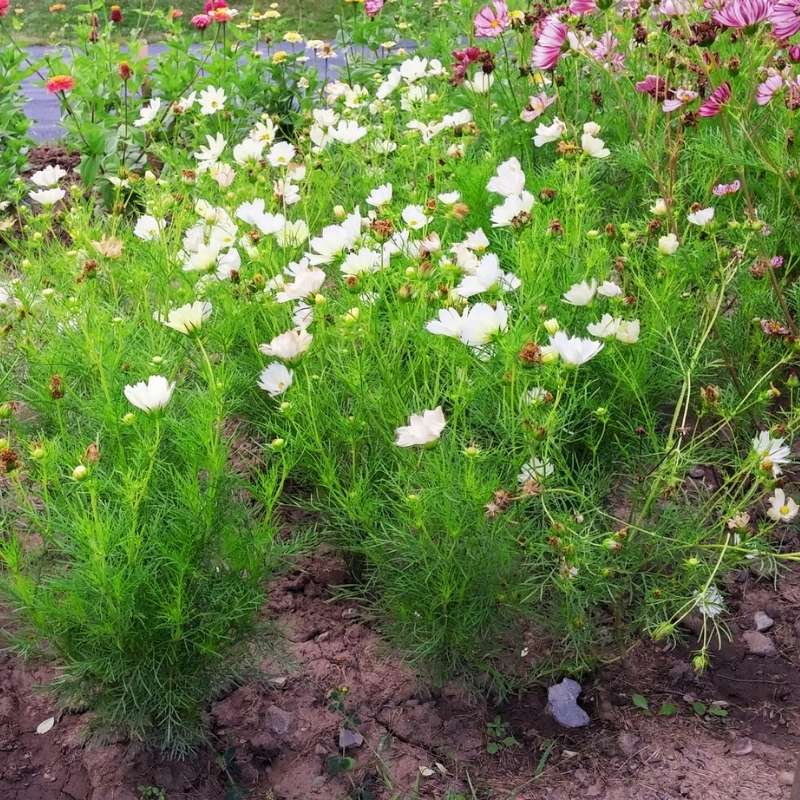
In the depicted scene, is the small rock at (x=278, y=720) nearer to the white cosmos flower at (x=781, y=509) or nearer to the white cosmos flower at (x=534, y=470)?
the white cosmos flower at (x=534, y=470)

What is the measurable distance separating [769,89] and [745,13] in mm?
543

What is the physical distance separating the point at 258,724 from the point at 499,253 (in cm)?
150

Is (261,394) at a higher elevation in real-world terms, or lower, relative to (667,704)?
higher

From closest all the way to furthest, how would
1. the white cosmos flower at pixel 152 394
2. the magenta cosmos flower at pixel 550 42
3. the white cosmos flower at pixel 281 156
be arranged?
the white cosmos flower at pixel 152 394 → the magenta cosmos flower at pixel 550 42 → the white cosmos flower at pixel 281 156

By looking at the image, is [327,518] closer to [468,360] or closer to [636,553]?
[468,360]

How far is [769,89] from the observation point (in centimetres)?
253

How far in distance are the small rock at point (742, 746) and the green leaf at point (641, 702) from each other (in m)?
0.17

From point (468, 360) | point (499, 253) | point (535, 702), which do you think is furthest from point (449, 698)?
point (499, 253)

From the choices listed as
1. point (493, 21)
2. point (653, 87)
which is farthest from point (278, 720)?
point (493, 21)

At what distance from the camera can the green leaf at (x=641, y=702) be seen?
6.36 feet

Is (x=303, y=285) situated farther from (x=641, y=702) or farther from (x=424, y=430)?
(x=641, y=702)

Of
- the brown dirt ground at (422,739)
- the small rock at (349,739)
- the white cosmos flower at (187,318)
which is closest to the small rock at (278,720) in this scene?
the brown dirt ground at (422,739)

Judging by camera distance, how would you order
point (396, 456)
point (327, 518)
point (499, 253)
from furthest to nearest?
point (499, 253)
point (327, 518)
point (396, 456)

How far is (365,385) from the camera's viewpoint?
80.6 inches
